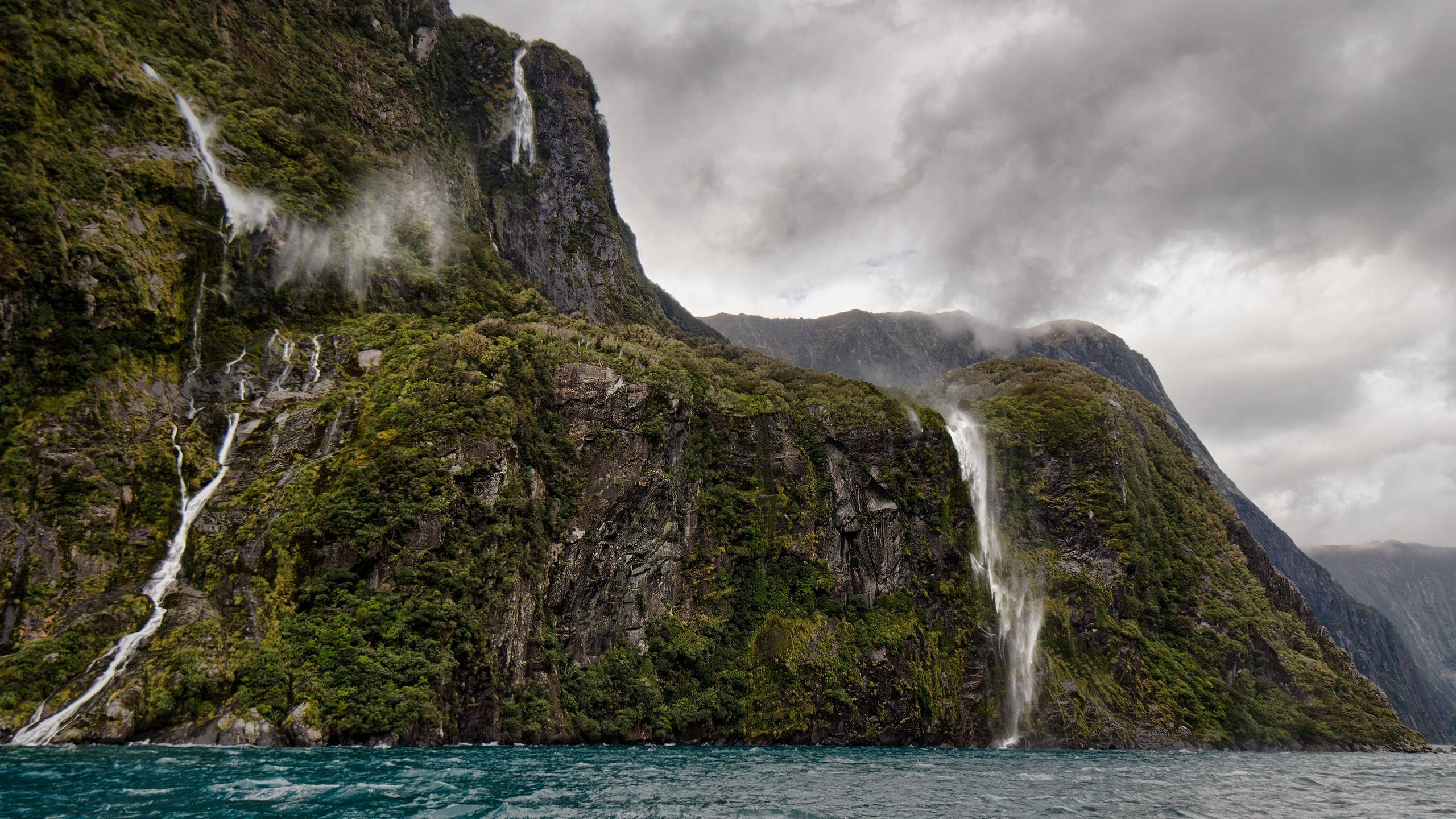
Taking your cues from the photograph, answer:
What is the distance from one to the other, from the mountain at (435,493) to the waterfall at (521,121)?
27.9 ft

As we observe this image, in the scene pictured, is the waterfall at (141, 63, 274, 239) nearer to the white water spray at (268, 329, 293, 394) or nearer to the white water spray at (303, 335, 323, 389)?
the white water spray at (268, 329, 293, 394)

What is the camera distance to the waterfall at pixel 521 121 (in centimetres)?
9975

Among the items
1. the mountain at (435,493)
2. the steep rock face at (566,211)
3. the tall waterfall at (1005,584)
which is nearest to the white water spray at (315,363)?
the mountain at (435,493)

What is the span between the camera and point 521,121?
333ft

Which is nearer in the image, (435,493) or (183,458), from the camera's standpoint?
(183,458)

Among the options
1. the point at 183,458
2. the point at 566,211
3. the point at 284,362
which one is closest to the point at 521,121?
the point at 566,211

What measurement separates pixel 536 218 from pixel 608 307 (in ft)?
Answer: 50.0

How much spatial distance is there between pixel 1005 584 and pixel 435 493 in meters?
53.3

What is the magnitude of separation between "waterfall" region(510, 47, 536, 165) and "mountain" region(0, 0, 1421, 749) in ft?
27.9

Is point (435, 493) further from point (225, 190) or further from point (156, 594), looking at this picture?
point (225, 190)

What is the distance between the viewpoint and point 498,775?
2216 centimetres

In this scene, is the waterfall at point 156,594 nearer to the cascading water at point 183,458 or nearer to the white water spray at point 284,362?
the cascading water at point 183,458

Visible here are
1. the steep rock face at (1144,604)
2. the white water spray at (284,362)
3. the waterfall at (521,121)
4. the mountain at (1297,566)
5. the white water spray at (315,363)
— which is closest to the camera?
the white water spray at (284,362)

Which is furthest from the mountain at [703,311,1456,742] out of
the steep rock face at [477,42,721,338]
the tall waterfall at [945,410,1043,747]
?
the tall waterfall at [945,410,1043,747]
